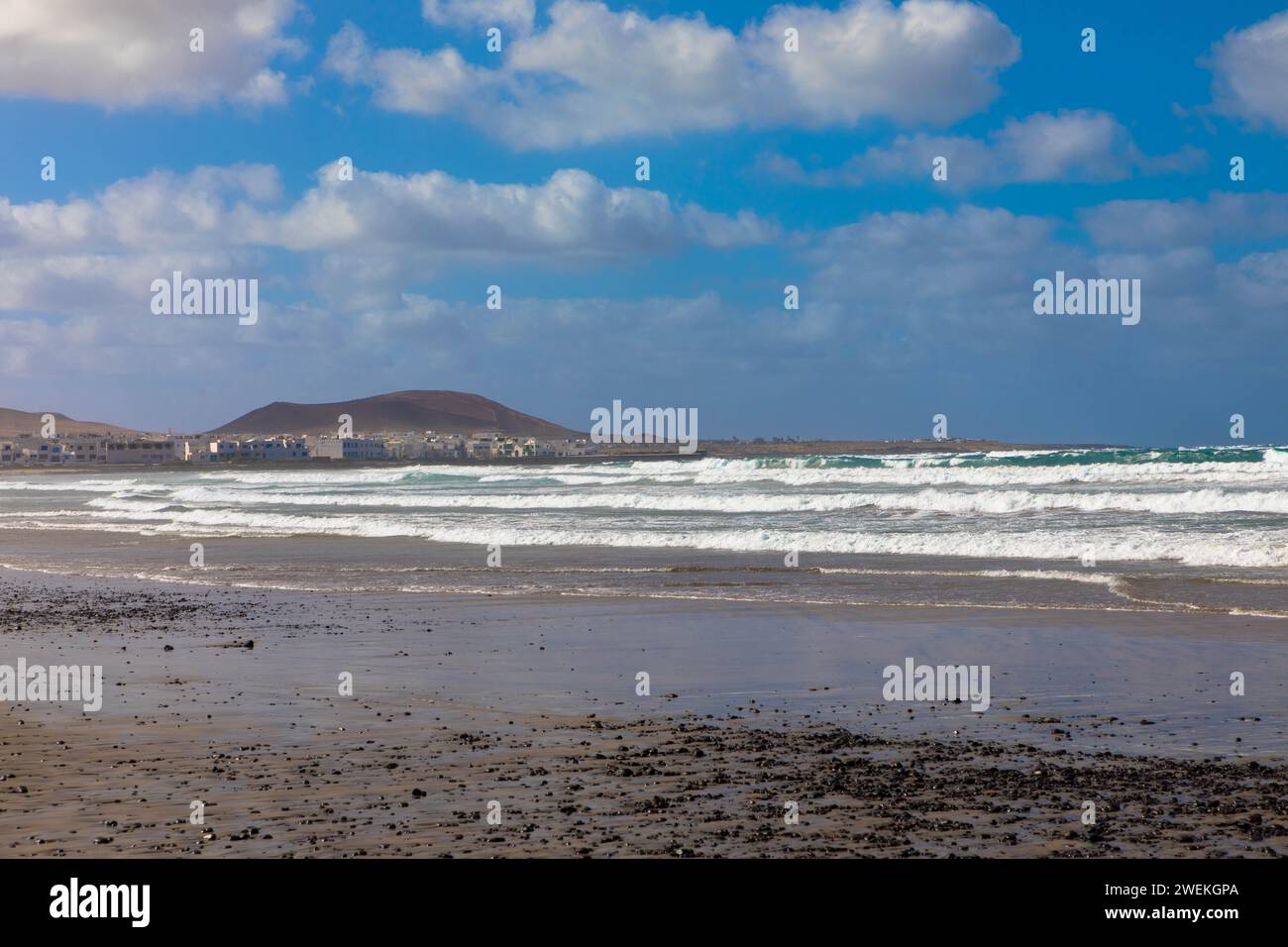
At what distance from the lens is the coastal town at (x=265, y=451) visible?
145500 mm

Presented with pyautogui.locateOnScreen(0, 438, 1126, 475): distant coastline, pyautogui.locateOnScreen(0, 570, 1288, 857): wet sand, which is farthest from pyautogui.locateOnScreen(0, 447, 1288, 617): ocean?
pyautogui.locateOnScreen(0, 438, 1126, 475): distant coastline

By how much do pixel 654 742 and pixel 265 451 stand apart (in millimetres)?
154180

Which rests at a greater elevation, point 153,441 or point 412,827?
point 153,441

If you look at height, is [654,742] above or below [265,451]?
below

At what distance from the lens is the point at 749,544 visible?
957 inches

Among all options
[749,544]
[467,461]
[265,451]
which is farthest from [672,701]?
[265,451]

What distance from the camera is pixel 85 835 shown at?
5.45 meters

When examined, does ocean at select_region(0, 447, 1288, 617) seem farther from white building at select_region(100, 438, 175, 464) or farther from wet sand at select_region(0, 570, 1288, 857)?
white building at select_region(100, 438, 175, 464)

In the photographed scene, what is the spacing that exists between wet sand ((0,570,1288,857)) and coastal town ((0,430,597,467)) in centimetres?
12714

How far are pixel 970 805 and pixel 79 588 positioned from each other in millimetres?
16955

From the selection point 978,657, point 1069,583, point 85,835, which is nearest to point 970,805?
point 85,835

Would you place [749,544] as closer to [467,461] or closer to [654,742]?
[654,742]
